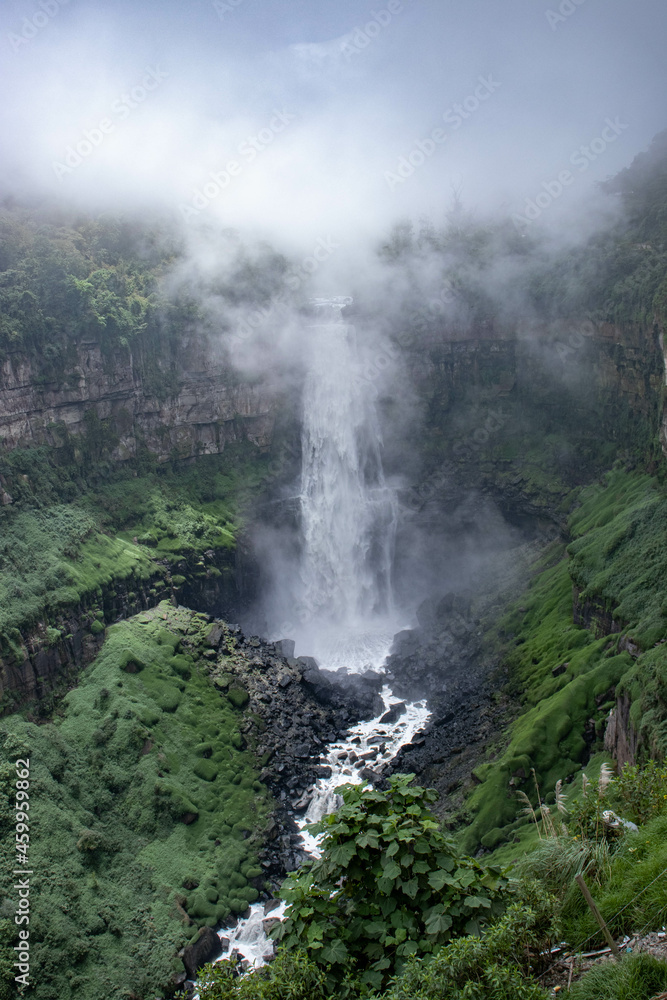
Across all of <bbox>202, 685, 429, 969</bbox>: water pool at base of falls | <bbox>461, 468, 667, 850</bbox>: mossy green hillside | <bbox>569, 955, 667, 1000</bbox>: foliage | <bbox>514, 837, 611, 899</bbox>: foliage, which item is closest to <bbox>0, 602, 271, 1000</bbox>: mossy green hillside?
<bbox>202, 685, 429, 969</bbox>: water pool at base of falls

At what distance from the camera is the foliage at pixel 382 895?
34.3 ft

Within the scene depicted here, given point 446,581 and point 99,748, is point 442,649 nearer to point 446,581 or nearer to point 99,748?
point 446,581

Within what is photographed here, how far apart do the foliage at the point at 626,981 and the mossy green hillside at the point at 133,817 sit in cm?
2190

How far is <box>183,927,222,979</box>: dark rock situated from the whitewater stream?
21.5 metres

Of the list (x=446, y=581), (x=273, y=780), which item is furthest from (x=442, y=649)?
(x=273, y=780)

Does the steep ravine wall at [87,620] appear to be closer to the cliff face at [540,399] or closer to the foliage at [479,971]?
the cliff face at [540,399]

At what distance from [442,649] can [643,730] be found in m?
24.9

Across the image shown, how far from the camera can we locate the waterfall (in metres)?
58.3

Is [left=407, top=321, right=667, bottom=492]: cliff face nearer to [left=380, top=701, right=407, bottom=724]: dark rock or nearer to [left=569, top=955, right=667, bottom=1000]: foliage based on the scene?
[left=380, top=701, right=407, bottom=724]: dark rock

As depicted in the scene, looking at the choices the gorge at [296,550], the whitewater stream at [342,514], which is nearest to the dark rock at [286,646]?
the gorge at [296,550]

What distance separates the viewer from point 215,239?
6438 cm

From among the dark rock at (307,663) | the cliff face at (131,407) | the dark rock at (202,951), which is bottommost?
the dark rock at (202,951)

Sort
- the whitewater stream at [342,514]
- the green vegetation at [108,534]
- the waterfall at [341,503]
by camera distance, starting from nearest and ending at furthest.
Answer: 1. the green vegetation at [108,534]
2. the whitewater stream at [342,514]
3. the waterfall at [341,503]

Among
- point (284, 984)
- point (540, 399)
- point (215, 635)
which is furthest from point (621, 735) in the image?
point (540, 399)
